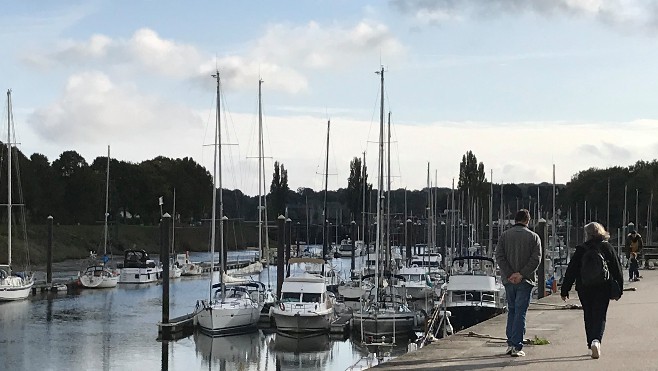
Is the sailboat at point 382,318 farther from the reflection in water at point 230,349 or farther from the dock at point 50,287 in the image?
the dock at point 50,287

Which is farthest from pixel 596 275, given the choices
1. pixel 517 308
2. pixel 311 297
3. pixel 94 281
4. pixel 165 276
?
pixel 94 281

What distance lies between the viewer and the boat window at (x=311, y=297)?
4566 centimetres

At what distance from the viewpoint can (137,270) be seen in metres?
86.6

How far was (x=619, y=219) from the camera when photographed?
14275 centimetres

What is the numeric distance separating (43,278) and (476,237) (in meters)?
49.8

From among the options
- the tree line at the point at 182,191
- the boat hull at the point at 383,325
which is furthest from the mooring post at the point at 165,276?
the tree line at the point at 182,191

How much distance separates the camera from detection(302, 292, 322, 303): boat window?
45656mm

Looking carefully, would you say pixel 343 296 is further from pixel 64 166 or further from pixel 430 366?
pixel 64 166

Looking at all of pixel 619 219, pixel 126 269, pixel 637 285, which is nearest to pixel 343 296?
pixel 637 285

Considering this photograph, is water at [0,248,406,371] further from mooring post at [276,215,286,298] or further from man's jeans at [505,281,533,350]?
man's jeans at [505,281,533,350]

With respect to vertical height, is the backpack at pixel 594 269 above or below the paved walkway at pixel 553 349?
above

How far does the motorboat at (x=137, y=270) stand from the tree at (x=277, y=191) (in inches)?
1127

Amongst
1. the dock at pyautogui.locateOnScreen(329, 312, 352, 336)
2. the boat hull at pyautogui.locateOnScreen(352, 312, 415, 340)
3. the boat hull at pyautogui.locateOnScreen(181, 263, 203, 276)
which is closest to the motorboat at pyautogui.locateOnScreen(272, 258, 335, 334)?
the dock at pyautogui.locateOnScreen(329, 312, 352, 336)

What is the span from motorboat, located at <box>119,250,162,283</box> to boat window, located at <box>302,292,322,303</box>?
43.1 metres
